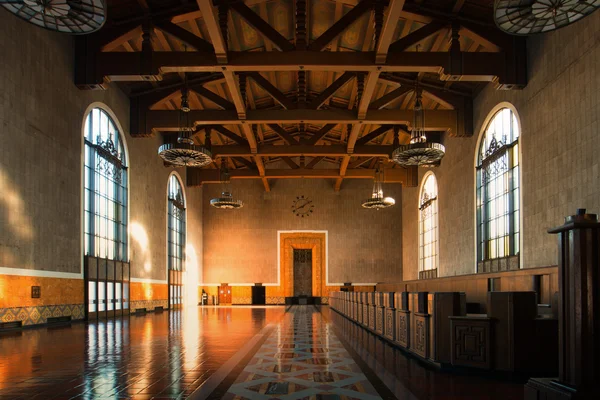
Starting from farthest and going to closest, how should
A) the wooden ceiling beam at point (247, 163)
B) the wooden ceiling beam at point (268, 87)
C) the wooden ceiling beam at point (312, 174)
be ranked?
1. the wooden ceiling beam at point (247, 163)
2. the wooden ceiling beam at point (312, 174)
3. the wooden ceiling beam at point (268, 87)

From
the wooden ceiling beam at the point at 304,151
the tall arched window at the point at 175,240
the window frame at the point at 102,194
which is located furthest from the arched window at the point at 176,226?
the window frame at the point at 102,194

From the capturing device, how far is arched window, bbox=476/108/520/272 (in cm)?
1574

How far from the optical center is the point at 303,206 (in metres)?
33.8

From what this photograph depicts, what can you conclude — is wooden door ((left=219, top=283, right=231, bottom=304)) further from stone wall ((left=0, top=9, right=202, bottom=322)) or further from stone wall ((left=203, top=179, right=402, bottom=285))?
stone wall ((left=0, top=9, right=202, bottom=322))

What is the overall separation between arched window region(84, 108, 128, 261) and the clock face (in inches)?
628

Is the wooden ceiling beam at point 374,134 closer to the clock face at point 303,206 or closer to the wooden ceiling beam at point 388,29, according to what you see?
the wooden ceiling beam at point 388,29

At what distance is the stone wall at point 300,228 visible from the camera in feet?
109

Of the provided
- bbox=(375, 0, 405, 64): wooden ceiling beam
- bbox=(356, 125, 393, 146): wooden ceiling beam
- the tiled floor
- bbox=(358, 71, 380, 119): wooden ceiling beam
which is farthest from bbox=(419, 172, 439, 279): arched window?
the tiled floor

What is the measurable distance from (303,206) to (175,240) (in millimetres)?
9737

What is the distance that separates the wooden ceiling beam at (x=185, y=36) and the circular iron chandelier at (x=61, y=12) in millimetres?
4162

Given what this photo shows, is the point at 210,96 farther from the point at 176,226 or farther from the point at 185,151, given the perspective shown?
the point at 176,226

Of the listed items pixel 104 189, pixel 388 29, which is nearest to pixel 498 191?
pixel 388 29

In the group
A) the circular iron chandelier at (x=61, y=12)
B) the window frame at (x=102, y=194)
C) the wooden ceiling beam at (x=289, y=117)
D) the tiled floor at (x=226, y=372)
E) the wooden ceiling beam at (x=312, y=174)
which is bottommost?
the tiled floor at (x=226, y=372)

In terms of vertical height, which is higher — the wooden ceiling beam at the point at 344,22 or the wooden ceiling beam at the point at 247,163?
the wooden ceiling beam at the point at 344,22
